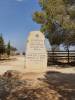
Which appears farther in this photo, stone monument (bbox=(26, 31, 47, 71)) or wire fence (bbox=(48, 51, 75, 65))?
wire fence (bbox=(48, 51, 75, 65))

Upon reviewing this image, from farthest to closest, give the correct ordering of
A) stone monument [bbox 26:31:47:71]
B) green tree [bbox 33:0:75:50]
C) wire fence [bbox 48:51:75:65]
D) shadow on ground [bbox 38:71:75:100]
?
wire fence [bbox 48:51:75:65]
green tree [bbox 33:0:75:50]
stone monument [bbox 26:31:47:71]
shadow on ground [bbox 38:71:75:100]

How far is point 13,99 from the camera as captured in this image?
35.2ft

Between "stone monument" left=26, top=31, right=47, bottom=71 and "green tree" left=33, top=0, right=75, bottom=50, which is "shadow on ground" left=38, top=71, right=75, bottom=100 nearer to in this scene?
"stone monument" left=26, top=31, right=47, bottom=71

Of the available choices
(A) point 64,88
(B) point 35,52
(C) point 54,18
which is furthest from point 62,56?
(A) point 64,88

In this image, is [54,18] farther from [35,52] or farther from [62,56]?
[62,56]

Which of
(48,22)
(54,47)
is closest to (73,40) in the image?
(48,22)

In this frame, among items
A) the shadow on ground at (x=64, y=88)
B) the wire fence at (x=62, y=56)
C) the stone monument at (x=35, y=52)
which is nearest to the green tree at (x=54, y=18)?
the stone monument at (x=35, y=52)

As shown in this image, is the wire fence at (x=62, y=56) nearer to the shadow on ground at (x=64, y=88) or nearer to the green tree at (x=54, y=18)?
the green tree at (x=54, y=18)

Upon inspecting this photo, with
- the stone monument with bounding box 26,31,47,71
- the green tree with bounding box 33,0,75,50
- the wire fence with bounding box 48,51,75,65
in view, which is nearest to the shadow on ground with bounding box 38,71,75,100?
the stone monument with bounding box 26,31,47,71

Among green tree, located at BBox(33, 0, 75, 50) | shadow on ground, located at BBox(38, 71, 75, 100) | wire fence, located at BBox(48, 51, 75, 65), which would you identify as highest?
green tree, located at BBox(33, 0, 75, 50)

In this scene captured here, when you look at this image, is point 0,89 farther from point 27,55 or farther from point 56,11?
point 56,11

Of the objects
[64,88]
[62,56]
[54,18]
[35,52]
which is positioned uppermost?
[54,18]

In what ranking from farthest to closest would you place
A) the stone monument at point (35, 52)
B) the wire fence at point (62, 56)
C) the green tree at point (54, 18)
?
the wire fence at point (62, 56), the green tree at point (54, 18), the stone monument at point (35, 52)

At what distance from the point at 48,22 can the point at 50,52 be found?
6.16 m
